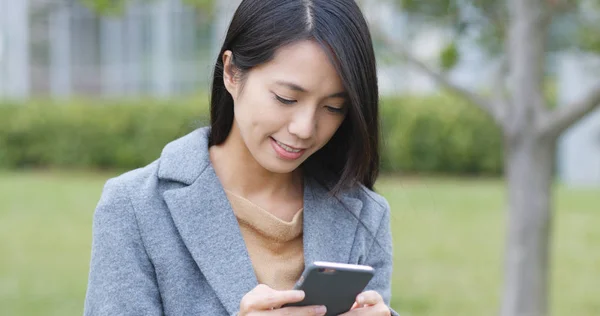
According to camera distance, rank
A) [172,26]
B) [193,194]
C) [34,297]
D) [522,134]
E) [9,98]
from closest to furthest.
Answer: [193,194]
[522,134]
[34,297]
[9,98]
[172,26]

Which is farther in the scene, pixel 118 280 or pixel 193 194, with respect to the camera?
pixel 193 194

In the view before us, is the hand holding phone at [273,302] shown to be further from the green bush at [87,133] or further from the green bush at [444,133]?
the green bush at [87,133]

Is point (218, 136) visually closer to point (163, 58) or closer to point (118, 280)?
point (118, 280)

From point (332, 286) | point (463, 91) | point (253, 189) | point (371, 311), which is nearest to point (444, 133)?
point (463, 91)

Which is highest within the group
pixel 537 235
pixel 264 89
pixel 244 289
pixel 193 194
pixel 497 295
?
pixel 264 89

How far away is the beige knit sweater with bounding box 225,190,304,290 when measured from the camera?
2.15 m

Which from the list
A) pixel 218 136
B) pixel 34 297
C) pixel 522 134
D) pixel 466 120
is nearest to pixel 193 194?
pixel 218 136

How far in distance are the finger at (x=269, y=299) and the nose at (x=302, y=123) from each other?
343 mm

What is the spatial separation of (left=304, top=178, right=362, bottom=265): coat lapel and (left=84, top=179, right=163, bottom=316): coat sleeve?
0.37 metres

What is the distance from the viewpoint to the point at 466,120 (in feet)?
56.5

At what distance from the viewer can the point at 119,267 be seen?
199 centimetres

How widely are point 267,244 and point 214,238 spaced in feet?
0.45

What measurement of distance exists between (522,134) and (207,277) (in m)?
3.06

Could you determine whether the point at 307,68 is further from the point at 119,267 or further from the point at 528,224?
the point at 528,224
